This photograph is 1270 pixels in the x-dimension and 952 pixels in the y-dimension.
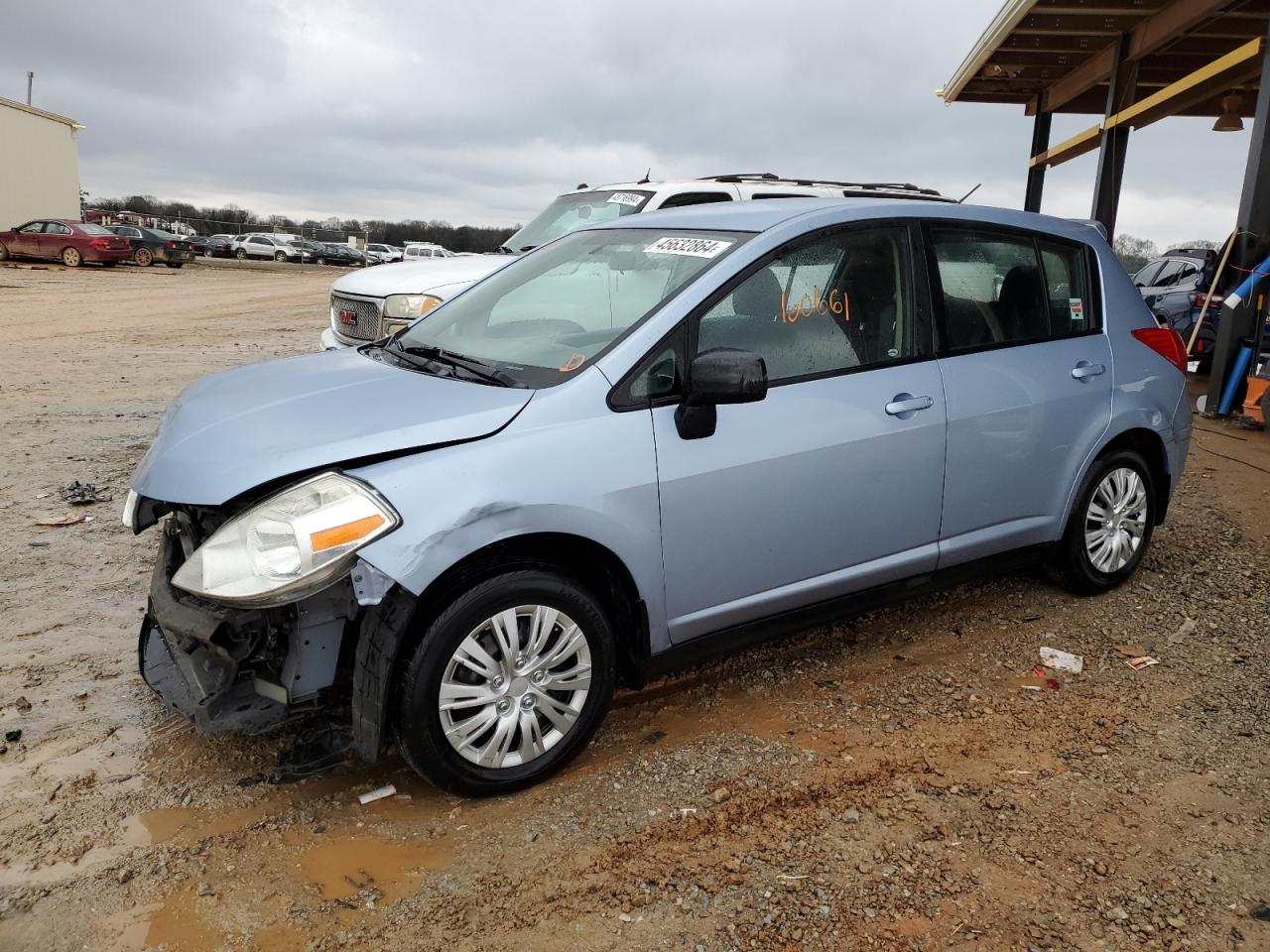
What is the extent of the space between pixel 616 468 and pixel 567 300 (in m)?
1.01

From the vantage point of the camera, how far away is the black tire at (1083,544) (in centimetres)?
454

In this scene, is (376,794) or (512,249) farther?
(512,249)

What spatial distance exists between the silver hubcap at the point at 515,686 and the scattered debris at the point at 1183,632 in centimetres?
285

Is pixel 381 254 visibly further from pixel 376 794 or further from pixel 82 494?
pixel 376 794

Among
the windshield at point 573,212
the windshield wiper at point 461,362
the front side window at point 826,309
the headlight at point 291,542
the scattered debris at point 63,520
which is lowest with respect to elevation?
the scattered debris at point 63,520

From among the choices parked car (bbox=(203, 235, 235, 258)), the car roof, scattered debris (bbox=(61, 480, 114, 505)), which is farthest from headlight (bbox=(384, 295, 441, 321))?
parked car (bbox=(203, 235, 235, 258))

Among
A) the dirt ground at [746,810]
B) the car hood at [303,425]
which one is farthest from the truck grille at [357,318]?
the car hood at [303,425]

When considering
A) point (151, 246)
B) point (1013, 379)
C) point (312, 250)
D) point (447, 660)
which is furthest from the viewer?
point (312, 250)

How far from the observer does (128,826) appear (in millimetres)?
2893

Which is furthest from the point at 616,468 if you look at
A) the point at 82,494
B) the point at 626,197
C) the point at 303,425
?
the point at 626,197

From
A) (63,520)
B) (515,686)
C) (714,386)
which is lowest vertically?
(63,520)

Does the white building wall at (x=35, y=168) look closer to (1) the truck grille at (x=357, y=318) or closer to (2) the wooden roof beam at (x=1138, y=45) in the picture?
(1) the truck grille at (x=357, y=318)

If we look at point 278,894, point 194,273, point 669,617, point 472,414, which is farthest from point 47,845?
point 194,273

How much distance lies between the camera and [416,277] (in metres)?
7.84
